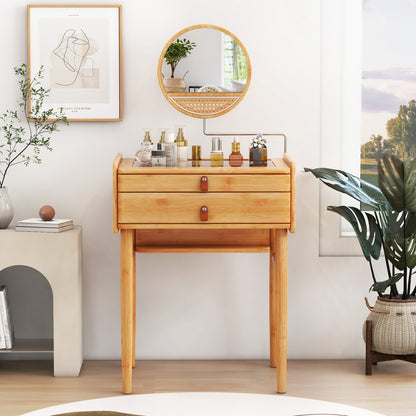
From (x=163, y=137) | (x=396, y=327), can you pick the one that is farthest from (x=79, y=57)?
(x=396, y=327)

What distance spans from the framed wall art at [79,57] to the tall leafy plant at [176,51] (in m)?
0.24

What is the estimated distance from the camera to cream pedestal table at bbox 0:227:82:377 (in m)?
2.93

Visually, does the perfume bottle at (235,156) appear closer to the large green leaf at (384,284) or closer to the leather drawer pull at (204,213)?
the leather drawer pull at (204,213)

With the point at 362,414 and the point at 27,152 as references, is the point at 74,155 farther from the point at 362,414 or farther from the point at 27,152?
the point at 362,414

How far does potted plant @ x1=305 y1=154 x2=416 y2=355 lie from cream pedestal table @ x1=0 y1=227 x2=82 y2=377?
1161 millimetres

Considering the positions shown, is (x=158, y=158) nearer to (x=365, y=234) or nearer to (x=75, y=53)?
(x=75, y=53)

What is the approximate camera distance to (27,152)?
322 cm

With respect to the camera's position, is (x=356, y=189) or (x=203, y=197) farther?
(x=356, y=189)

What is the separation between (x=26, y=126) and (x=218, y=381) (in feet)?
5.04

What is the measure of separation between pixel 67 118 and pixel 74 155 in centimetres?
18

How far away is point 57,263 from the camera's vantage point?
9.62 ft

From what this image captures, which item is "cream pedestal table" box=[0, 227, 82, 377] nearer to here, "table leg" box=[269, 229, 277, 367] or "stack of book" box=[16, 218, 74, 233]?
"stack of book" box=[16, 218, 74, 233]

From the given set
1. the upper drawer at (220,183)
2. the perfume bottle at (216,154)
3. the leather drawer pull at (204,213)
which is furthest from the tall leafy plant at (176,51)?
the leather drawer pull at (204,213)

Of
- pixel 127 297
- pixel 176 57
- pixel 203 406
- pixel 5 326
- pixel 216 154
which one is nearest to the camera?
pixel 203 406
